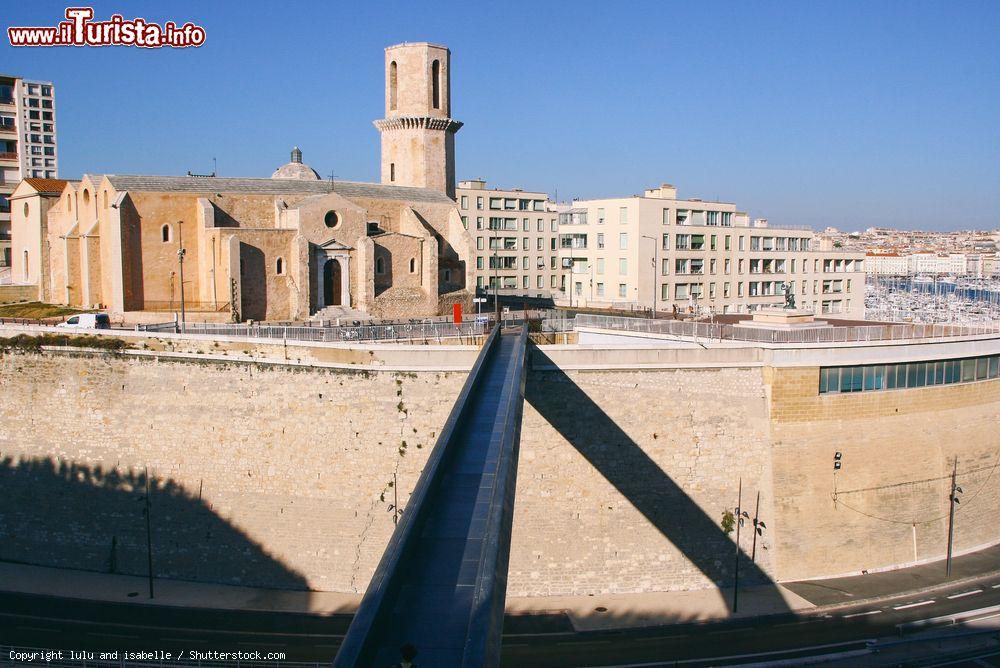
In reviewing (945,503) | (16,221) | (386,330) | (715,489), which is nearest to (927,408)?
(945,503)

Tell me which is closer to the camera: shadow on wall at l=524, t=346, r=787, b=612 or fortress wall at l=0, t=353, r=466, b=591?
shadow on wall at l=524, t=346, r=787, b=612

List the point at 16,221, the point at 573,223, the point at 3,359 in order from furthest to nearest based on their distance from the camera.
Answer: the point at 573,223 → the point at 16,221 → the point at 3,359

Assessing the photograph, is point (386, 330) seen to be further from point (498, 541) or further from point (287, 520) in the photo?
point (498, 541)

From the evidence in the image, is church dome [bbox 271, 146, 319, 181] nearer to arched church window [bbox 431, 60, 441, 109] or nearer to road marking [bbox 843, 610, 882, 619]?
arched church window [bbox 431, 60, 441, 109]

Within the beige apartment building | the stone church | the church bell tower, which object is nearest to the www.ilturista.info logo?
the stone church

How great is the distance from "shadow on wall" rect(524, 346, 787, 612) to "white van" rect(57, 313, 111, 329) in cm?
1670

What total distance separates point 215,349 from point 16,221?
96.0ft

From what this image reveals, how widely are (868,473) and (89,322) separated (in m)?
27.1

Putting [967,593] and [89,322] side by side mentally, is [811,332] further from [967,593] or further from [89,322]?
[89,322]

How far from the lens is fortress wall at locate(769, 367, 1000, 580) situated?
24.7 m

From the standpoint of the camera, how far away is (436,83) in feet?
153

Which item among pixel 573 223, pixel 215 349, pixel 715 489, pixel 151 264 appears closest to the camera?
pixel 715 489

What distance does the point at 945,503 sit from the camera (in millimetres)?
26844

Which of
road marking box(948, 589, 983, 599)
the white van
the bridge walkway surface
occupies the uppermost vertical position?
the white van
